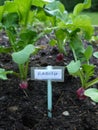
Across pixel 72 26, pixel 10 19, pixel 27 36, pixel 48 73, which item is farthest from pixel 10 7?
pixel 48 73

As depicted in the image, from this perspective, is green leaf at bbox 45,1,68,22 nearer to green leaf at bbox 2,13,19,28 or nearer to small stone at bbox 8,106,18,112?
green leaf at bbox 2,13,19,28

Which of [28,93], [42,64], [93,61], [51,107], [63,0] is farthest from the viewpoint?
[63,0]

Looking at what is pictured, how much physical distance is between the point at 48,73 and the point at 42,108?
238mm

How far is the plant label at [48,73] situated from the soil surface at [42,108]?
21cm

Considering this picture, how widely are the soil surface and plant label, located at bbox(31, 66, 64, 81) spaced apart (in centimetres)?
21

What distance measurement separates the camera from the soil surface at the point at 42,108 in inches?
72.0

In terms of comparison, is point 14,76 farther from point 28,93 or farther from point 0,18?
point 0,18

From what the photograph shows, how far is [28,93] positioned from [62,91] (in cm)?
18

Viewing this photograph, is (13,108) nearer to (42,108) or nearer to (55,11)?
(42,108)

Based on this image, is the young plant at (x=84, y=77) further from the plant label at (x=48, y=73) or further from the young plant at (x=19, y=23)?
the young plant at (x=19, y=23)

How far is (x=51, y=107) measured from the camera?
190 cm

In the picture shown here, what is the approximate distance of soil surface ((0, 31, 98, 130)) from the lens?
1.83 meters

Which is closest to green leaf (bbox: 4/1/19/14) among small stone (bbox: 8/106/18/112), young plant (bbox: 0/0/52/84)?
young plant (bbox: 0/0/52/84)

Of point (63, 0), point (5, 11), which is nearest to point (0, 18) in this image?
point (5, 11)
